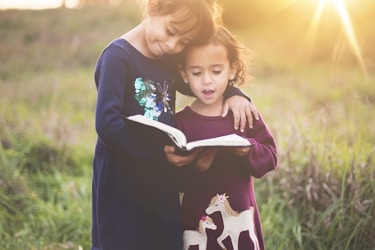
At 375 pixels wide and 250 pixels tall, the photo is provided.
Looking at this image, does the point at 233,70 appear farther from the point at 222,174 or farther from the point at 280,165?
the point at 280,165

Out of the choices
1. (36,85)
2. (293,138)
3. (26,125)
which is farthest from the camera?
(36,85)

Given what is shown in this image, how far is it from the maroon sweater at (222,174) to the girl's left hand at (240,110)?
0.04 m

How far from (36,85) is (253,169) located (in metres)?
8.81

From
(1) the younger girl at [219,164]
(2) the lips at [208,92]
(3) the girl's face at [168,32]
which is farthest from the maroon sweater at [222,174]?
(3) the girl's face at [168,32]

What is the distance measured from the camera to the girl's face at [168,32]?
7.23 ft

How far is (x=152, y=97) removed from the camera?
229cm

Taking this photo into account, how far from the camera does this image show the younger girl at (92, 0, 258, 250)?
2158mm

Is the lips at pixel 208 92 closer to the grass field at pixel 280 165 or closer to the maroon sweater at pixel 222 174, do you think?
the maroon sweater at pixel 222 174

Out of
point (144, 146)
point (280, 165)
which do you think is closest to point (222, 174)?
point (144, 146)

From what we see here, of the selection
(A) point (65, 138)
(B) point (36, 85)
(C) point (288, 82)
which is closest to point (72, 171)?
(A) point (65, 138)

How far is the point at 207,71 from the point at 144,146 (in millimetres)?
478

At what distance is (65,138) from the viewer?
18.3ft

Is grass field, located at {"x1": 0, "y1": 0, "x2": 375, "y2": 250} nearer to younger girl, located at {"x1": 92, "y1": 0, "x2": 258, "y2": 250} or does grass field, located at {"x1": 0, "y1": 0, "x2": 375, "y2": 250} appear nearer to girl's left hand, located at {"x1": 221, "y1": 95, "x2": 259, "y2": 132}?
girl's left hand, located at {"x1": 221, "y1": 95, "x2": 259, "y2": 132}

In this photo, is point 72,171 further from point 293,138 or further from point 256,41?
point 256,41
